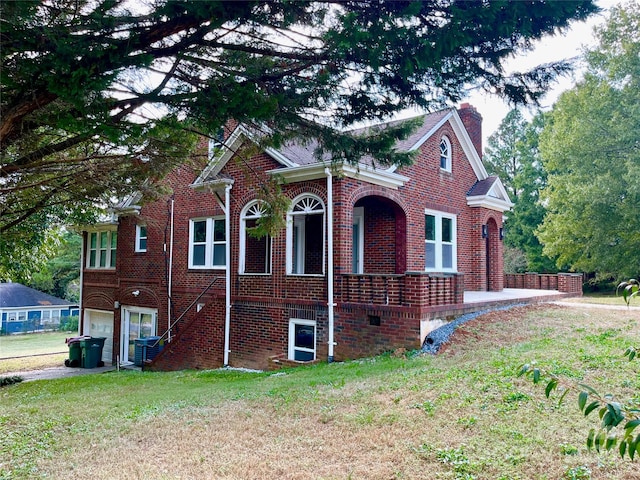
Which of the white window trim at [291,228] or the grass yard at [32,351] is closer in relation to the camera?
the white window trim at [291,228]

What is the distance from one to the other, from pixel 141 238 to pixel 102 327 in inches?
191

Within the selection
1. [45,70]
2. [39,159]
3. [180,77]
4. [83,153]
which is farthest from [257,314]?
[45,70]

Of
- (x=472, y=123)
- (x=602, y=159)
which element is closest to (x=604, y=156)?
(x=602, y=159)

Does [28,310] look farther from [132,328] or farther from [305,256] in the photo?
[305,256]

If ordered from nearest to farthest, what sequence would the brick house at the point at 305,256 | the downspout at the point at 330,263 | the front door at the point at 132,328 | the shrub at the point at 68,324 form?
the brick house at the point at 305,256
the downspout at the point at 330,263
the front door at the point at 132,328
the shrub at the point at 68,324

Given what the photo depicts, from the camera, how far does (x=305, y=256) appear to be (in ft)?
47.6

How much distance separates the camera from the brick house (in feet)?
35.2

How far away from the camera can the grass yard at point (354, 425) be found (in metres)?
4.33

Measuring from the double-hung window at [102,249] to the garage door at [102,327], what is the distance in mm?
1984

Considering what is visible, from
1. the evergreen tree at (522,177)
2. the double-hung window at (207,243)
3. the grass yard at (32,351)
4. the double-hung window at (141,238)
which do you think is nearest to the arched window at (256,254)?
the double-hung window at (207,243)

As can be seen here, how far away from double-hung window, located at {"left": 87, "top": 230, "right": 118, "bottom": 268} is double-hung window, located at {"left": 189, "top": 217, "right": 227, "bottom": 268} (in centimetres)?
530

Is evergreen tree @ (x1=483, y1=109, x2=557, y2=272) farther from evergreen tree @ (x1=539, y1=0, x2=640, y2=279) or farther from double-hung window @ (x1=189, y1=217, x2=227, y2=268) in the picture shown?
double-hung window @ (x1=189, y1=217, x2=227, y2=268)

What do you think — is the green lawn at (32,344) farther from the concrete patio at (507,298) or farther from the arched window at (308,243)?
the concrete patio at (507,298)

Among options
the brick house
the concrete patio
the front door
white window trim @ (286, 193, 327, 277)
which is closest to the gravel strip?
the brick house
